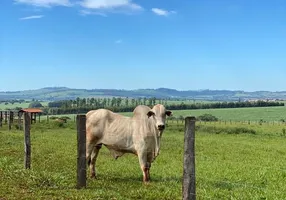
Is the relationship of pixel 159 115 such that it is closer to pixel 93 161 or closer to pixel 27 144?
pixel 93 161

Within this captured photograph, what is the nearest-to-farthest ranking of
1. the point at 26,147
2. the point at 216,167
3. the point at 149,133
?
the point at 149,133 → the point at 26,147 → the point at 216,167

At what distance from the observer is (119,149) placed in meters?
12.2

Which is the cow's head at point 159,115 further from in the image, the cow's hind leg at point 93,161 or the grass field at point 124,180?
the cow's hind leg at point 93,161

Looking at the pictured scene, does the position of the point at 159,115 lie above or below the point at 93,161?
above

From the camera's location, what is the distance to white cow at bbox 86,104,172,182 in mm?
11484

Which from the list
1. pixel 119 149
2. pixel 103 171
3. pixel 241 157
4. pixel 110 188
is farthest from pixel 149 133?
pixel 241 157

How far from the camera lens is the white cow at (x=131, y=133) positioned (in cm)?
1148

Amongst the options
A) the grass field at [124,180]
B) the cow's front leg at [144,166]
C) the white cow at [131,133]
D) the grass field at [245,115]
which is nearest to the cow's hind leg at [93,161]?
the white cow at [131,133]

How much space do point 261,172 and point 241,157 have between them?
6693 mm

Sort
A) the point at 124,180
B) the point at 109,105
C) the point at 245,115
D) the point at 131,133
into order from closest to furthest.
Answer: the point at 124,180, the point at 131,133, the point at 245,115, the point at 109,105

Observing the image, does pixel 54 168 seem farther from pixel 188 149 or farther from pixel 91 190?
pixel 188 149

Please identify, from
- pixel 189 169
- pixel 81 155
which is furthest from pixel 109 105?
pixel 189 169

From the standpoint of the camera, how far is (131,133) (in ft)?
39.7

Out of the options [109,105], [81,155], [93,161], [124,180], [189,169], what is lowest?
[109,105]
